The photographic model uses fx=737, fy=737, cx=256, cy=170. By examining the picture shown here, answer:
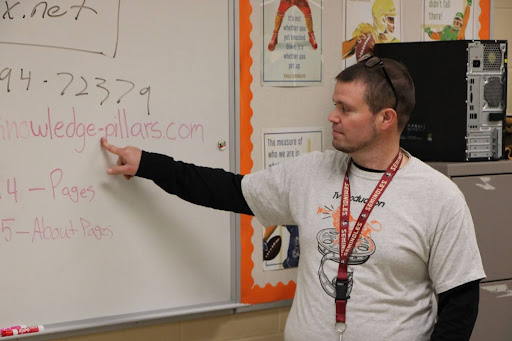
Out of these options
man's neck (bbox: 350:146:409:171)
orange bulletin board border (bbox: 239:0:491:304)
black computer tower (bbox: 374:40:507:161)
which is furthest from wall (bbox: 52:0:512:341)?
man's neck (bbox: 350:146:409:171)

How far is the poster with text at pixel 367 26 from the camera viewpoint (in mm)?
2803

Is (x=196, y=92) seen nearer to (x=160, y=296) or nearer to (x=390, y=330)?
(x=160, y=296)

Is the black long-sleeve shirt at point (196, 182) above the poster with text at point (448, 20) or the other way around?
the other way around

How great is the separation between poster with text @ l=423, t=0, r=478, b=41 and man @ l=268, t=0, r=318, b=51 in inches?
21.5

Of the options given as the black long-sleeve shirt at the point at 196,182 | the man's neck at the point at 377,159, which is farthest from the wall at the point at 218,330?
the man's neck at the point at 377,159

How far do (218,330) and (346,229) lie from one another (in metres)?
0.84

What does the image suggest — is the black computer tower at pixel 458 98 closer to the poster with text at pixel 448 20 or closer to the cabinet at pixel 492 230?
the cabinet at pixel 492 230

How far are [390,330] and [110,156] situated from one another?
3.34ft

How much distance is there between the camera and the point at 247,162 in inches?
104

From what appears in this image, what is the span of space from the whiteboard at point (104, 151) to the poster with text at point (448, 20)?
0.90m

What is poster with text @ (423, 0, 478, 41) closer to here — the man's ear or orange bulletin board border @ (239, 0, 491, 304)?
orange bulletin board border @ (239, 0, 491, 304)

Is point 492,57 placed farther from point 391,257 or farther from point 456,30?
point 391,257

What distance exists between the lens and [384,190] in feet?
6.63

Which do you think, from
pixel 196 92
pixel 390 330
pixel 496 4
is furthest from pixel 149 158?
pixel 496 4
